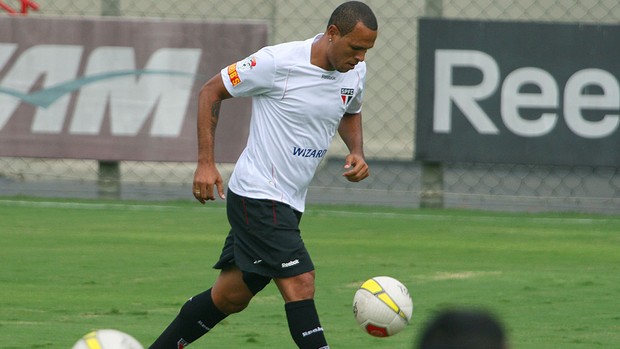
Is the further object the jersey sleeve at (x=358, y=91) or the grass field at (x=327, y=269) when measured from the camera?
the grass field at (x=327, y=269)

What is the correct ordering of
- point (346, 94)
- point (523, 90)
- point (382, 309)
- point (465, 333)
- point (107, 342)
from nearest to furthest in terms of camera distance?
point (465, 333) → point (107, 342) → point (346, 94) → point (382, 309) → point (523, 90)

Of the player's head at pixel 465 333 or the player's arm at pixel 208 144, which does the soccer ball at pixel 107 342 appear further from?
the player's head at pixel 465 333

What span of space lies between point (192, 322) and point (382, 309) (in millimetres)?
929

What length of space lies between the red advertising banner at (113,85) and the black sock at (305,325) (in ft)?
25.4

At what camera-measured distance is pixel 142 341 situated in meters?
6.82

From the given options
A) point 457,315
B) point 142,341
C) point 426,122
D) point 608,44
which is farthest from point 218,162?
point 457,315

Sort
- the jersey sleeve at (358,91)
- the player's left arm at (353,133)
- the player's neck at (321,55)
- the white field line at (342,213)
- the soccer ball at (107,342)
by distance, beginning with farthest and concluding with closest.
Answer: the white field line at (342,213)
the player's left arm at (353,133)
the jersey sleeve at (358,91)
the player's neck at (321,55)
the soccer ball at (107,342)

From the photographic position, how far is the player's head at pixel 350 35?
5.88m

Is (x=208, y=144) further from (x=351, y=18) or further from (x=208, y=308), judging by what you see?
(x=351, y=18)

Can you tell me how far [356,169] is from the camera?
6.18 metres

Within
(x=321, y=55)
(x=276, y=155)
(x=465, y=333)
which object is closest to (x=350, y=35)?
(x=321, y=55)

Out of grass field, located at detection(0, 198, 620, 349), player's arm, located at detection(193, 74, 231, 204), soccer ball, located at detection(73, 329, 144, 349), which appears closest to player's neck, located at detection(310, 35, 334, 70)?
player's arm, located at detection(193, 74, 231, 204)

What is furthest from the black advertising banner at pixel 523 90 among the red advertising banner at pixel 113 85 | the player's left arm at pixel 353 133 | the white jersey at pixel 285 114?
the white jersey at pixel 285 114

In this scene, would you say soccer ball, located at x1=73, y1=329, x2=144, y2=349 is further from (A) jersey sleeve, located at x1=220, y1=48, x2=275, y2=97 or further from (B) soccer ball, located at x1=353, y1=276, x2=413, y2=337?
(B) soccer ball, located at x1=353, y1=276, x2=413, y2=337
